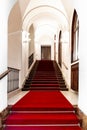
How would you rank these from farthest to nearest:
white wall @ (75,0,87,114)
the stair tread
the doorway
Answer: the doorway → the stair tread → white wall @ (75,0,87,114)

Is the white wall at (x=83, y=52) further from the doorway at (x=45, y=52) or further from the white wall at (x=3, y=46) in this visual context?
the doorway at (x=45, y=52)

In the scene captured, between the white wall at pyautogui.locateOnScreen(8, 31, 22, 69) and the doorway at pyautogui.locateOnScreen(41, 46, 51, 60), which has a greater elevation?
the doorway at pyautogui.locateOnScreen(41, 46, 51, 60)

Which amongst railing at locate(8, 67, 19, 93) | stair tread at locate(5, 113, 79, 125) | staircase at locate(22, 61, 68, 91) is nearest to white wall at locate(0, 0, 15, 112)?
stair tread at locate(5, 113, 79, 125)

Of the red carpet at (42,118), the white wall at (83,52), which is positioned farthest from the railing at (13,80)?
the white wall at (83,52)

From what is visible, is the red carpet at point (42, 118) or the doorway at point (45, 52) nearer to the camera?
the red carpet at point (42, 118)

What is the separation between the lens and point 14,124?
495 centimetres

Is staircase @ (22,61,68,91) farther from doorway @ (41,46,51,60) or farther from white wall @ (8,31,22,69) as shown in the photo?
doorway @ (41,46,51,60)

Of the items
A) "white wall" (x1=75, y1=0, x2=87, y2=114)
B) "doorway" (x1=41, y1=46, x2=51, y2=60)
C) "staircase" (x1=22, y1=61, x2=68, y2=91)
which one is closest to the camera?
"white wall" (x1=75, y1=0, x2=87, y2=114)

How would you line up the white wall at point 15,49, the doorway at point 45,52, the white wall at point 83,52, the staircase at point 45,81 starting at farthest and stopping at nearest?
1. the doorway at point 45,52
2. the staircase at point 45,81
3. the white wall at point 15,49
4. the white wall at point 83,52

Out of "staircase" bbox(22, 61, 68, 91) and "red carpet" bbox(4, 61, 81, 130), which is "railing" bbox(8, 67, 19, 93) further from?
"red carpet" bbox(4, 61, 81, 130)

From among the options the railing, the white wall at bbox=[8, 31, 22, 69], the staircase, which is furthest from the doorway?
the railing

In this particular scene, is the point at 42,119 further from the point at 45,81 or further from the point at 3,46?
the point at 45,81

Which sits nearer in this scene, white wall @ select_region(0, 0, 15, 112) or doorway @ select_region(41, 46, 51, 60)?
white wall @ select_region(0, 0, 15, 112)

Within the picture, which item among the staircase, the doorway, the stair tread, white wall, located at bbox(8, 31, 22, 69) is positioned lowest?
the stair tread
